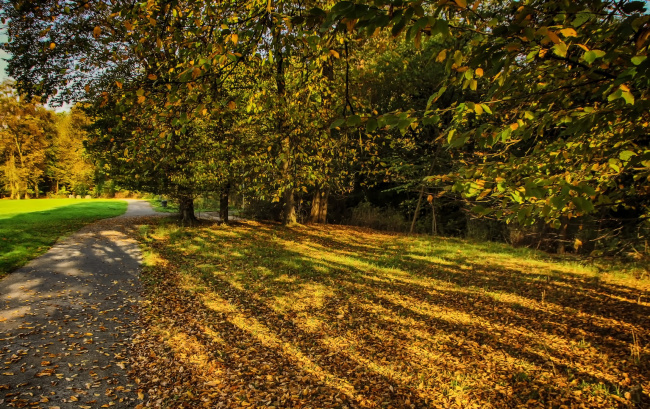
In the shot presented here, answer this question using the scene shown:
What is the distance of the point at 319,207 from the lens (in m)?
19.9

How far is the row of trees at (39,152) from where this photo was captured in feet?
121

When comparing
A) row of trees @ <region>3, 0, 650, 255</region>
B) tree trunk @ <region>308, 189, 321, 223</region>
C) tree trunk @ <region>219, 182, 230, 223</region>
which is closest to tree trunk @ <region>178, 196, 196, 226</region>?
tree trunk @ <region>219, 182, 230, 223</region>

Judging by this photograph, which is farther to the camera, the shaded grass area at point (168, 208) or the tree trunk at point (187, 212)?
the shaded grass area at point (168, 208)

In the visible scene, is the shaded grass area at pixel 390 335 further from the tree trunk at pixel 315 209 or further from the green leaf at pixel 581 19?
the tree trunk at pixel 315 209

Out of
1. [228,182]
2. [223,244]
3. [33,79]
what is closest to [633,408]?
[223,244]

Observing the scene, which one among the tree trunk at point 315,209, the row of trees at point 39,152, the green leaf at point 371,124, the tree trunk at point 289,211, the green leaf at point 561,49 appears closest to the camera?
the green leaf at point 561,49

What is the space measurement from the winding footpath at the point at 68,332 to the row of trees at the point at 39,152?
3174 centimetres

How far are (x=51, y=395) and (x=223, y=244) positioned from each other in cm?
857

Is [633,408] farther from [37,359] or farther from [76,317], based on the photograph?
[76,317]

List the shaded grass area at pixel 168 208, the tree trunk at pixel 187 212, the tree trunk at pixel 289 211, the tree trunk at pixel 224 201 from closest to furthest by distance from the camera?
the tree trunk at pixel 224 201 → the tree trunk at pixel 187 212 → the tree trunk at pixel 289 211 → the shaded grass area at pixel 168 208

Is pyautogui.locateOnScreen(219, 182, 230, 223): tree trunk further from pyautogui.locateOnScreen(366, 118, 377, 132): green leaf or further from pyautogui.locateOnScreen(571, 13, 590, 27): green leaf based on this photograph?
pyautogui.locateOnScreen(571, 13, 590, 27): green leaf

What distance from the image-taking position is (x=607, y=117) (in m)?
2.62

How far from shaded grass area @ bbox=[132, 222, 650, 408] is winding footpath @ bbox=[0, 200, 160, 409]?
1.27 ft

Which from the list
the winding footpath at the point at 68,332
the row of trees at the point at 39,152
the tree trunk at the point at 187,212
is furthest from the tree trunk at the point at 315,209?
the row of trees at the point at 39,152
